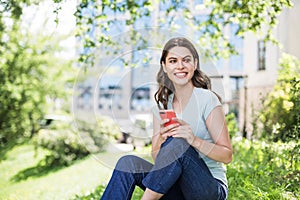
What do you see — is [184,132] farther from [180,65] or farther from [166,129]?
[180,65]

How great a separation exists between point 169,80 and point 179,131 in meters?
0.42

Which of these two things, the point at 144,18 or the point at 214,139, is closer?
the point at 214,139

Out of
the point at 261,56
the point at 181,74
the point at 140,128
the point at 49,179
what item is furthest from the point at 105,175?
the point at 261,56

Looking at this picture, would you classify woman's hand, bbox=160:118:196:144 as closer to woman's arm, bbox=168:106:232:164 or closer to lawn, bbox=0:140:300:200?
woman's arm, bbox=168:106:232:164

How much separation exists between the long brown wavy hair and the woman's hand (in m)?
0.31

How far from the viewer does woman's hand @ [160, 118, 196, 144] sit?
2.15 meters

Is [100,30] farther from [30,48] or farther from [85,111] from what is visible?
[30,48]

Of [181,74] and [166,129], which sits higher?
[181,74]

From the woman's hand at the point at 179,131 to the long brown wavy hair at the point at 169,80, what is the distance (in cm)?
31

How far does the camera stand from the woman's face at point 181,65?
2369 mm

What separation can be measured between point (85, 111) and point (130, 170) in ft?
2.59

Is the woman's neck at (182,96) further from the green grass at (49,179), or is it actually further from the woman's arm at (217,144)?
the green grass at (49,179)

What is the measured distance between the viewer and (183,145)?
2.13 meters

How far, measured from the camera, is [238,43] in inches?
768
